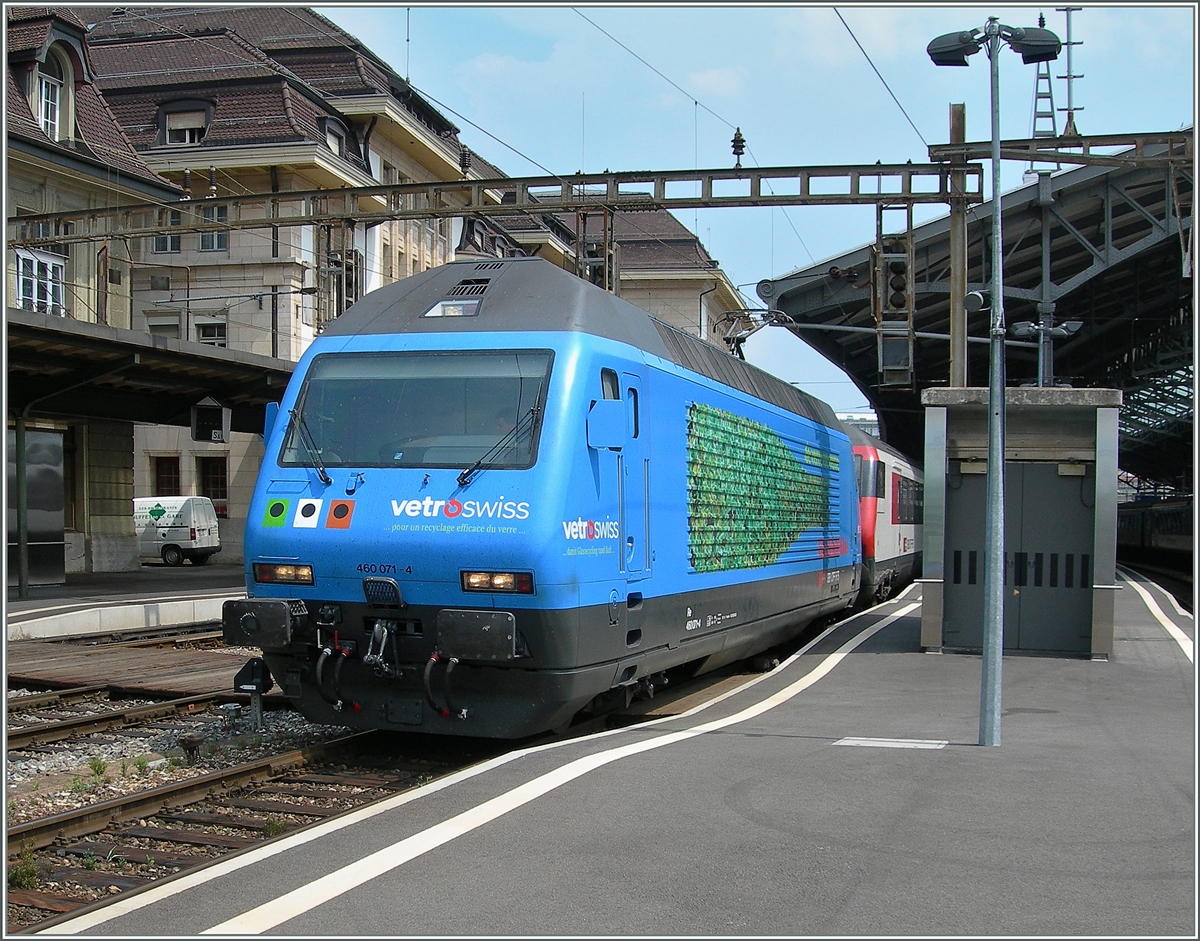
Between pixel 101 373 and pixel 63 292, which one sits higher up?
pixel 63 292

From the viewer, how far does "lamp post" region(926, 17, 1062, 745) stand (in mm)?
9281

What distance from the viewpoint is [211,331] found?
42750 mm

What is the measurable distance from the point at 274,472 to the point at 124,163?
2527 cm

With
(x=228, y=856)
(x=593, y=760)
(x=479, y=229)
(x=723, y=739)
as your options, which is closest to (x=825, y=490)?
(x=723, y=739)

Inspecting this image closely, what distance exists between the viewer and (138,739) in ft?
34.3

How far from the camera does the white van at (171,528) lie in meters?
39.0

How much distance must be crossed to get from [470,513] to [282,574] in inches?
59.6

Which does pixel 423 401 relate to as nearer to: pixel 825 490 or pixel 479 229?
pixel 825 490

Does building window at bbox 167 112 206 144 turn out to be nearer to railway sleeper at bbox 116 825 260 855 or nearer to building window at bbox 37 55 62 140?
building window at bbox 37 55 62 140

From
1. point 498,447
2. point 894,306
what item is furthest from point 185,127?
point 498,447

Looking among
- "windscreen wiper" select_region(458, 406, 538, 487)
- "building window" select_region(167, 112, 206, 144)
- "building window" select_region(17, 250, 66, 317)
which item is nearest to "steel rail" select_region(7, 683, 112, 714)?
"windscreen wiper" select_region(458, 406, 538, 487)

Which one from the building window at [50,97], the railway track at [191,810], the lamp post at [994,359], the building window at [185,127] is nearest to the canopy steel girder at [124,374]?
the building window at [50,97]

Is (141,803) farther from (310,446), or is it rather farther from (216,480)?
(216,480)

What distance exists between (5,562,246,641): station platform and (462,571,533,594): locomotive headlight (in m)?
11.0
